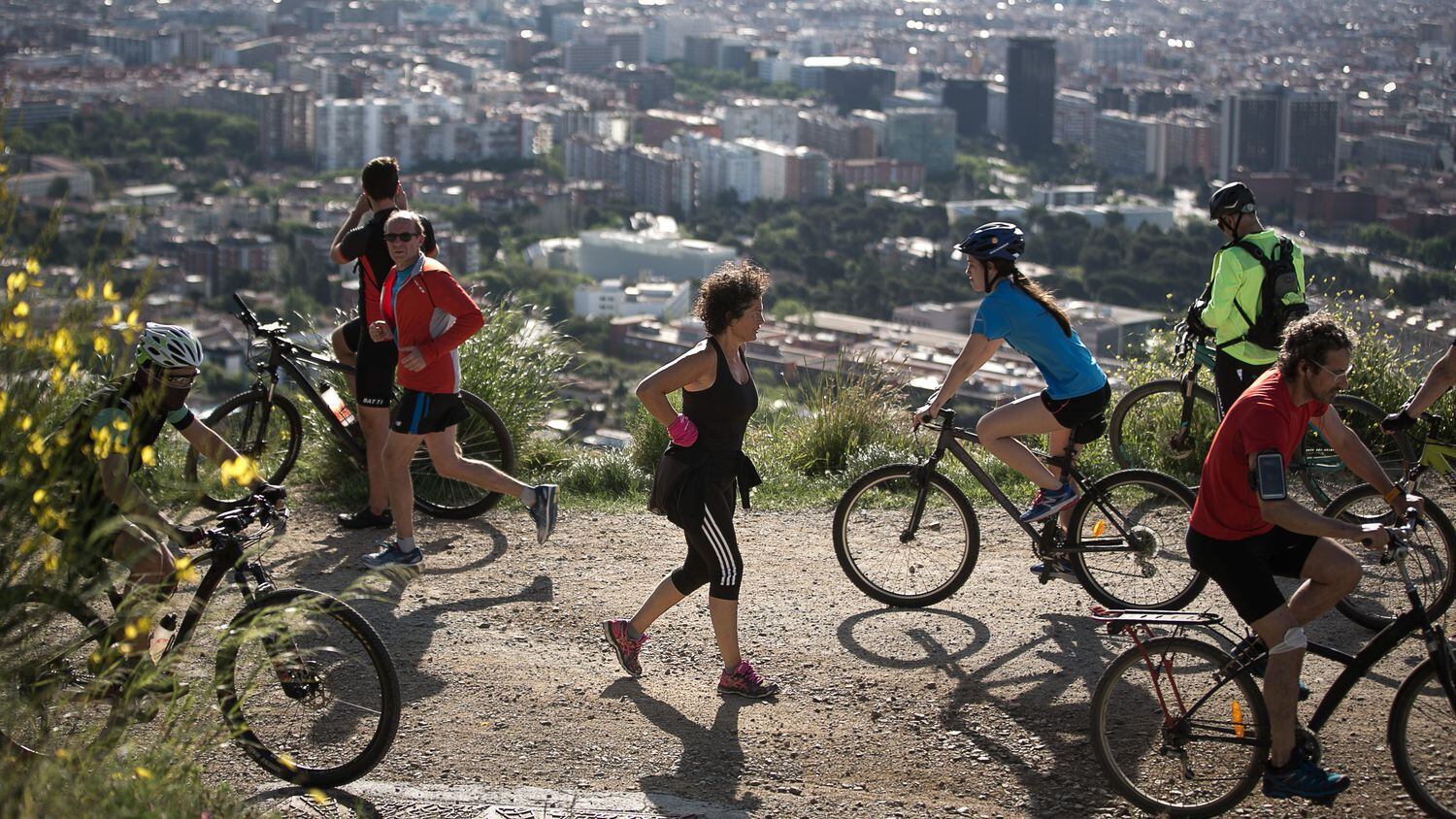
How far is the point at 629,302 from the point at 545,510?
151ft

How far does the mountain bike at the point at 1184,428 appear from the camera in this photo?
23.3ft

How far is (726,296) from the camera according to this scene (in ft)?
16.4

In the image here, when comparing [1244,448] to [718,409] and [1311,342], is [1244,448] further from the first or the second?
[718,409]

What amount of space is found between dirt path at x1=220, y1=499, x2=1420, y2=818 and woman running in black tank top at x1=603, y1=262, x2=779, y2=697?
349 millimetres

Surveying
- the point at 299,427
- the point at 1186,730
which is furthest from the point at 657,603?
the point at 299,427

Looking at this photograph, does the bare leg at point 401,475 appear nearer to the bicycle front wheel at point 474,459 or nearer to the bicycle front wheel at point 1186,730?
the bicycle front wheel at point 474,459

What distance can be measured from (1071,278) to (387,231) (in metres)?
48.3

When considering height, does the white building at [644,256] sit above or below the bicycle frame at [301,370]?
below

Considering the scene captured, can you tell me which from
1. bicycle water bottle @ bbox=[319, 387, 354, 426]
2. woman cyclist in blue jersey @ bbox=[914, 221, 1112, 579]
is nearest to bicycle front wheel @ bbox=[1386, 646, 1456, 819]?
woman cyclist in blue jersey @ bbox=[914, 221, 1112, 579]

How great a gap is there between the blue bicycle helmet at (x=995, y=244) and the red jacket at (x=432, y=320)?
1939 millimetres

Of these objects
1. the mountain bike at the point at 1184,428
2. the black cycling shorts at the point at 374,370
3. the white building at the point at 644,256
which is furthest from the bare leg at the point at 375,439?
the white building at the point at 644,256

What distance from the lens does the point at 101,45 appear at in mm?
133875

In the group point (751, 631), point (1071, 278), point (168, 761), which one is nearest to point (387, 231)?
point (751, 631)

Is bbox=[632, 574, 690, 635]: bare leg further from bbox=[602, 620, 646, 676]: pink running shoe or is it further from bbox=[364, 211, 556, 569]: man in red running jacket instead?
bbox=[364, 211, 556, 569]: man in red running jacket
